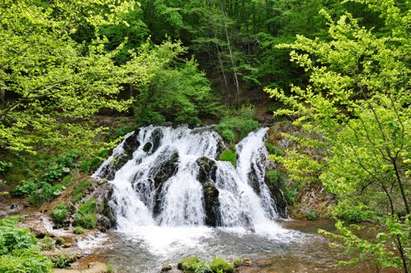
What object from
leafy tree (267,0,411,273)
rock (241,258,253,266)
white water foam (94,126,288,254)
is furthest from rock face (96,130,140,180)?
leafy tree (267,0,411,273)

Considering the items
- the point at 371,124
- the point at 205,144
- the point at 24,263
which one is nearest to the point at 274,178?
the point at 205,144

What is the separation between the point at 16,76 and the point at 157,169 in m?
9.86

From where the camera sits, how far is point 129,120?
70.0 feet

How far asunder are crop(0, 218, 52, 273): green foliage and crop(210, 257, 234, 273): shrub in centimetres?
339

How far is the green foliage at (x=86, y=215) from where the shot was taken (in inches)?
515

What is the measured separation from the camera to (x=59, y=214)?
523 inches

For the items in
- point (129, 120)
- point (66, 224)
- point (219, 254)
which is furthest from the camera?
point (129, 120)

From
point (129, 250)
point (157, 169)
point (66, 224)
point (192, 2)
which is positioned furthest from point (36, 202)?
point (192, 2)

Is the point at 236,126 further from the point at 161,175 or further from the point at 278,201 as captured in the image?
the point at 161,175

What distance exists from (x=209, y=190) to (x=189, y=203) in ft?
2.76

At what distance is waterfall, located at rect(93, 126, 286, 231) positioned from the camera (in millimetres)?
14219

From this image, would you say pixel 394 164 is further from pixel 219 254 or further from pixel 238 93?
pixel 238 93

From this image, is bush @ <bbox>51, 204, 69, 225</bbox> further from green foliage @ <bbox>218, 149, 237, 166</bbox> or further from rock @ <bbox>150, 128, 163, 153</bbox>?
green foliage @ <bbox>218, 149, 237, 166</bbox>

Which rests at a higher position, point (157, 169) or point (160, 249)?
point (157, 169)
